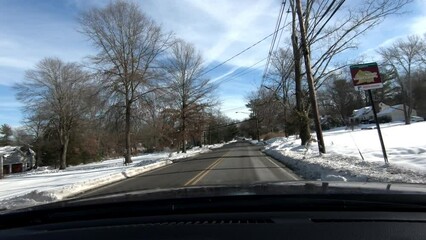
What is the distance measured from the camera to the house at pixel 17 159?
272 feet

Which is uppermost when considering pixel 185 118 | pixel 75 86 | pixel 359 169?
pixel 75 86

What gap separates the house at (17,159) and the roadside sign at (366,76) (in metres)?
76.7

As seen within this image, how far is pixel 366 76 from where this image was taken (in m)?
15.6

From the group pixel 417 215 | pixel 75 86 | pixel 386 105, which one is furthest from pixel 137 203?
pixel 386 105

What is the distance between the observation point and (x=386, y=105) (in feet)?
390

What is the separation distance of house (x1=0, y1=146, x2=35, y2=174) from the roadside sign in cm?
7668

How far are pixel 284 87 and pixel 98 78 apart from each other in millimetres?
28899

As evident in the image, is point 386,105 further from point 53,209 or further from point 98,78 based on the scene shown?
point 53,209

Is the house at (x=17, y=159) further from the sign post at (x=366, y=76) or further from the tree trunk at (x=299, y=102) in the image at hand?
the sign post at (x=366, y=76)

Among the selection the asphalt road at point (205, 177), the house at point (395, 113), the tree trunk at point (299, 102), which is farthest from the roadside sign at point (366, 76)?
the house at point (395, 113)

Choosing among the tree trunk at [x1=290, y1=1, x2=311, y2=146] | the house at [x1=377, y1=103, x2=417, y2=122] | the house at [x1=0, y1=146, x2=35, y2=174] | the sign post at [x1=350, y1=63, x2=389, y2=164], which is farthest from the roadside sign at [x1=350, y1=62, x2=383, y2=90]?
the house at [x1=377, y1=103, x2=417, y2=122]

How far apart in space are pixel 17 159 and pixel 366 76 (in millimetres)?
80724

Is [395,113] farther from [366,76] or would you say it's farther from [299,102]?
[366,76]

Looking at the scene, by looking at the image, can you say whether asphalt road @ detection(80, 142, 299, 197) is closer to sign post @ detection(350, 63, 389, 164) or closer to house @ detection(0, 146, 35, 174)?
sign post @ detection(350, 63, 389, 164)
